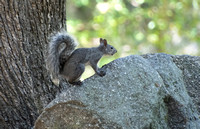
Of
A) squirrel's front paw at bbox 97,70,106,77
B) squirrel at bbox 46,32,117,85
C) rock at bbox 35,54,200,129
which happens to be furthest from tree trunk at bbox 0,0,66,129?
squirrel's front paw at bbox 97,70,106,77

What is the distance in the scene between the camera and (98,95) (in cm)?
247

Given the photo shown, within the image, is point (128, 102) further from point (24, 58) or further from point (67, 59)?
point (24, 58)

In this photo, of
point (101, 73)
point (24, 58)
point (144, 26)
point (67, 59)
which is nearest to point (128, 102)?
point (101, 73)

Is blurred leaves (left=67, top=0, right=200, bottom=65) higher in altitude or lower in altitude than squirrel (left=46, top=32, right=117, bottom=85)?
lower

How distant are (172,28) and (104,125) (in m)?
5.60

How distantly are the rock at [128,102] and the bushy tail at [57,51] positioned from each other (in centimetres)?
37

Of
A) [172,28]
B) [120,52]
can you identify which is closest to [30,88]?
[120,52]

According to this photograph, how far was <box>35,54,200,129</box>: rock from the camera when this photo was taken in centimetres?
239

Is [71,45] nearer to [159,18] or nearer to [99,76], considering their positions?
[99,76]

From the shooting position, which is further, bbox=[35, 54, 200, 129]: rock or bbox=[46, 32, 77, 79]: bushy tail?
bbox=[46, 32, 77, 79]: bushy tail

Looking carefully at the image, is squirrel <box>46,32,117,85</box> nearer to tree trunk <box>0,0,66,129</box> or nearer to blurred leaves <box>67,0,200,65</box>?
tree trunk <box>0,0,66,129</box>

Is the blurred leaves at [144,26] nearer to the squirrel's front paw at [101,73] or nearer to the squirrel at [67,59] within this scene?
the squirrel at [67,59]

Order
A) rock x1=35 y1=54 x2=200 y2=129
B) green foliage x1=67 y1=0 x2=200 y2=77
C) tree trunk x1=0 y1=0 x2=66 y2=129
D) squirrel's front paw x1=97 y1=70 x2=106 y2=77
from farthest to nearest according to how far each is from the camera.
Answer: green foliage x1=67 y1=0 x2=200 y2=77 < tree trunk x1=0 y1=0 x2=66 y2=129 < squirrel's front paw x1=97 y1=70 x2=106 y2=77 < rock x1=35 y1=54 x2=200 y2=129

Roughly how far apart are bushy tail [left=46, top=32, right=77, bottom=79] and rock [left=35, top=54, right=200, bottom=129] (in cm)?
37
